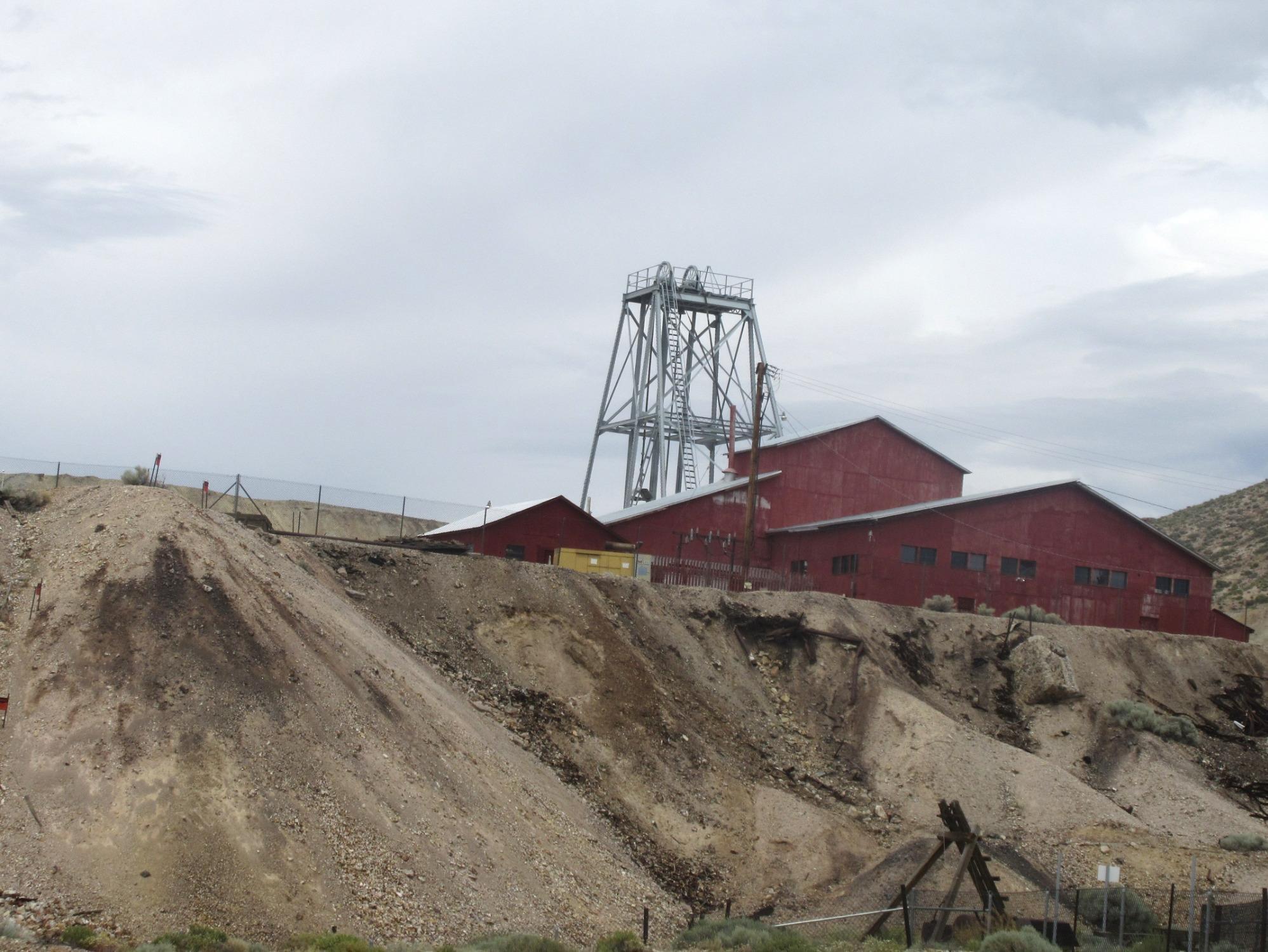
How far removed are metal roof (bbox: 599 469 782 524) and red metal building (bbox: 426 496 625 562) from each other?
403 centimetres

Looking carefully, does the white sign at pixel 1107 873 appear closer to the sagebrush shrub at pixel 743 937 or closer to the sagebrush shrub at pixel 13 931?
the sagebrush shrub at pixel 743 937

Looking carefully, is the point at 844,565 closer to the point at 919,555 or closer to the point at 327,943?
the point at 919,555

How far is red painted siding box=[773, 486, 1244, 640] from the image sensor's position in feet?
171

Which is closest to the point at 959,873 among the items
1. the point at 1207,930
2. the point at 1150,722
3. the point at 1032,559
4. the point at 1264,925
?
the point at 1207,930

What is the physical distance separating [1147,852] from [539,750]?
15.8 meters

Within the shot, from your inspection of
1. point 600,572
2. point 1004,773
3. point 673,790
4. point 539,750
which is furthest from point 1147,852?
point 600,572

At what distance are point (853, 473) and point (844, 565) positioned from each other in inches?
332

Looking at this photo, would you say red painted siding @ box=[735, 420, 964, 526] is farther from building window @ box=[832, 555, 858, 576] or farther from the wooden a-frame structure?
the wooden a-frame structure

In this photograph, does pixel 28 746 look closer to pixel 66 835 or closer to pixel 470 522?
pixel 66 835

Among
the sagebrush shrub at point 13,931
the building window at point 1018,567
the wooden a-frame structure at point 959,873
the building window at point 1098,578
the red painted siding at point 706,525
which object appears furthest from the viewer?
the building window at point 1098,578

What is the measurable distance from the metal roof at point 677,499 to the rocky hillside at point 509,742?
10.1 meters

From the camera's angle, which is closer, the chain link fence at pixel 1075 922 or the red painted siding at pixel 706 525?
the chain link fence at pixel 1075 922

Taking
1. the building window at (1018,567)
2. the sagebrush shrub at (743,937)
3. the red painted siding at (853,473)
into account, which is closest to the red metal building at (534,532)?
the red painted siding at (853,473)

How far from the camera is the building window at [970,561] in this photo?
53.4 meters
